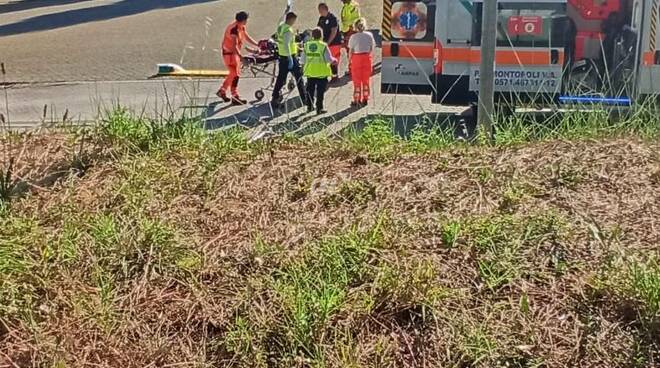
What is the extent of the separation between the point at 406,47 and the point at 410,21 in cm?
38

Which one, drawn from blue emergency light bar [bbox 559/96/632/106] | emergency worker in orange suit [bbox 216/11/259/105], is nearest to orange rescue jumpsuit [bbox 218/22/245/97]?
emergency worker in orange suit [bbox 216/11/259/105]

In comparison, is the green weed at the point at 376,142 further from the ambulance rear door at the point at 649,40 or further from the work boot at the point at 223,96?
the work boot at the point at 223,96

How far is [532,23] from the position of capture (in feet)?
32.4

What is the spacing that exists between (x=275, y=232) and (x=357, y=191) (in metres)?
0.54

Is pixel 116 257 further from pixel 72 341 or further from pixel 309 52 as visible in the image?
pixel 309 52

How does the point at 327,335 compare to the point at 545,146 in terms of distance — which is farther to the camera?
the point at 545,146

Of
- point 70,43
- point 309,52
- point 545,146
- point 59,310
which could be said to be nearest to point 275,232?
point 59,310

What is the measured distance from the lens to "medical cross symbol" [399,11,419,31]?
10571 mm

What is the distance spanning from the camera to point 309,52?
1136 centimetres

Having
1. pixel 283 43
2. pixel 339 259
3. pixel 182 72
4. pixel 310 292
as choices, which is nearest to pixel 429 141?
pixel 339 259

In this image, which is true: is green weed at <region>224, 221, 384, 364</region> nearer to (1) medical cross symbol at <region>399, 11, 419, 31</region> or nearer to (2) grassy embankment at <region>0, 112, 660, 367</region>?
(2) grassy embankment at <region>0, 112, 660, 367</region>

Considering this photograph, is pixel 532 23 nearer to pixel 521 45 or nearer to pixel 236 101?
pixel 521 45

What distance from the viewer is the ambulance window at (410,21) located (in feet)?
34.5

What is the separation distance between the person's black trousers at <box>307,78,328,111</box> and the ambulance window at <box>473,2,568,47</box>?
257 cm
